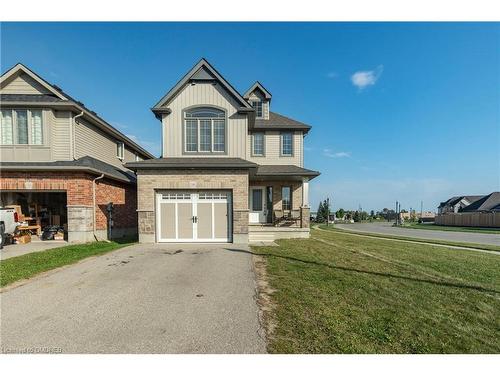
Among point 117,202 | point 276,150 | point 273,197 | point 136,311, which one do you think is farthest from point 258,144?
point 136,311

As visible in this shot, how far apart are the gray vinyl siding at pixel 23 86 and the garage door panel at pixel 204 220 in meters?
10.8

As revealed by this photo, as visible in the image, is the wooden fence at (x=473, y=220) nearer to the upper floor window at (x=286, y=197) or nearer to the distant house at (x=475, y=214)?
the distant house at (x=475, y=214)

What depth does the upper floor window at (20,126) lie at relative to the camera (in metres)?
13.0

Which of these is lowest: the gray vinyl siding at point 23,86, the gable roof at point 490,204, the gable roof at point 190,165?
the gable roof at point 490,204

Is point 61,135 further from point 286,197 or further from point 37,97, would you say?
point 286,197

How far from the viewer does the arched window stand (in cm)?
1383

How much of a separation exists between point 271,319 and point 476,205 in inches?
2556

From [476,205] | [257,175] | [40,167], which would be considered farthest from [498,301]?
[476,205]

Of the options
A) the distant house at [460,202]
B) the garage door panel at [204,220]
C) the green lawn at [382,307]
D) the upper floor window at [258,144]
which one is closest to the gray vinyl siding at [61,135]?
the garage door panel at [204,220]

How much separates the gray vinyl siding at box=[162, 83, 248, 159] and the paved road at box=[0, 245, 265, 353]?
7363mm

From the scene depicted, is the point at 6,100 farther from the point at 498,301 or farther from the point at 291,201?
the point at 498,301

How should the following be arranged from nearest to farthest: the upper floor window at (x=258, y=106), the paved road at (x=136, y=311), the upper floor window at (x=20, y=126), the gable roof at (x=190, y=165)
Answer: the paved road at (x=136, y=311) → the gable roof at (x=190, y=165) → the upper floor window at (x=20, y=126) → the upper floor window at (x=258, y=106)

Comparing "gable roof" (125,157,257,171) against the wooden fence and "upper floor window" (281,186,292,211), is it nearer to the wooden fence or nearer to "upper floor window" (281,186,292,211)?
"upper floor window" (281,186,292,211)

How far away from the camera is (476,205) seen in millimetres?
50844
